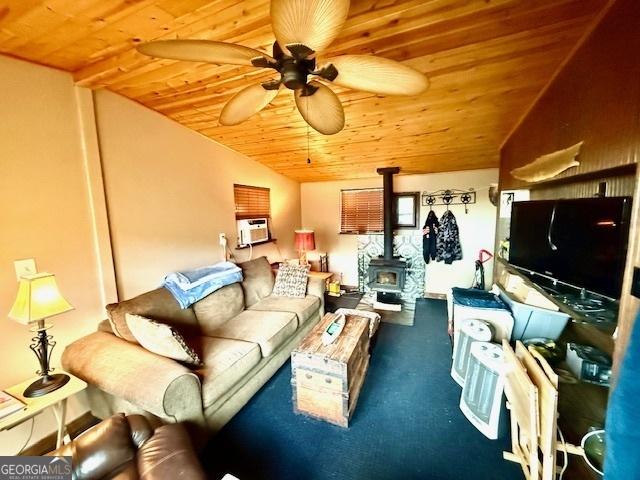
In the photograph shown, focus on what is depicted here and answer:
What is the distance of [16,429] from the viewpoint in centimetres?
153

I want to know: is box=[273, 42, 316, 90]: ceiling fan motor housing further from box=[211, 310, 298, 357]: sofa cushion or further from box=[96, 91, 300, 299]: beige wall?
box=[211, 310, 298, 357]: sofa cushion

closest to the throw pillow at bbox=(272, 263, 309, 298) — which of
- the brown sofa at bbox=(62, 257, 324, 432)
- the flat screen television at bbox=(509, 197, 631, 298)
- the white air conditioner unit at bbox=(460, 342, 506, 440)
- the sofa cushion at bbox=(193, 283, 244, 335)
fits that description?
the brown sofa at bbox=(62, 257, 324, 432)

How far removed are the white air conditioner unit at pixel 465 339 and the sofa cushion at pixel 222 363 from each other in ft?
5.54

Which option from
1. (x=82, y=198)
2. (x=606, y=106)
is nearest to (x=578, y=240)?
(x=606, y=106)

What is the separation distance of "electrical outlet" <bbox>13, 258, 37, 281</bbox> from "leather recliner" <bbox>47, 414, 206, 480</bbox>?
1.09 metres

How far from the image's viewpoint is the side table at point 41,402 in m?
1.23

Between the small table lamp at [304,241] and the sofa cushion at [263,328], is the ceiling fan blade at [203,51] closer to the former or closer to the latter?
the sofa cushion at [263,328]

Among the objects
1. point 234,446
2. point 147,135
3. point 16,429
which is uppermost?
point 147,135

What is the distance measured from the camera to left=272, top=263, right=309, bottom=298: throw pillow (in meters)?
3.12

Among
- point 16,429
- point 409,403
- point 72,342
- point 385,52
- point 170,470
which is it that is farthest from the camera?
point 409,403

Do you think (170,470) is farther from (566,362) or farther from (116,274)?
(566,362)

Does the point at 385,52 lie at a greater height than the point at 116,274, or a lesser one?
greater

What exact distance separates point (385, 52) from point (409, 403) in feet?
8.28

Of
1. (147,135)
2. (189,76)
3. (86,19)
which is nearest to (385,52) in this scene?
(189,76)
